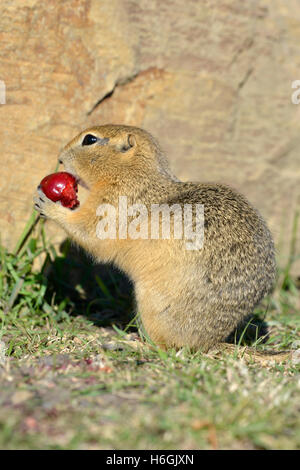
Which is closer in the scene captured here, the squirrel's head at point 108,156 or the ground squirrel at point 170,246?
the ground squirrel at point 170,246

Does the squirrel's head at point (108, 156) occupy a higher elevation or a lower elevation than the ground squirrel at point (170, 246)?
higher

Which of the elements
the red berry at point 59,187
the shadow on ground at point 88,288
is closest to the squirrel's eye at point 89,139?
the red berry at point 59,187

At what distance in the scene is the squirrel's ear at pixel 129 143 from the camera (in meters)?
4.86

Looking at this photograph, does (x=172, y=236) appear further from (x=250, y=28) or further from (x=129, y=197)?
(x=250, y=28)

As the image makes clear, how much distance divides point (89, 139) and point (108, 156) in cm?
23

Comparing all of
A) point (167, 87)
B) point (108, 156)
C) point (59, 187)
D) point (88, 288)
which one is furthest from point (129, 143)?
point (88, 288)

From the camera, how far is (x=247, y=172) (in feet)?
21.1

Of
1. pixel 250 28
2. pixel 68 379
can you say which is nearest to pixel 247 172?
pixel 250 28

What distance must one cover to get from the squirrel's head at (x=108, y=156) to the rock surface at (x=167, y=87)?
0.57m

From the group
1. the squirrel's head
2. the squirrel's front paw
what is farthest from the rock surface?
the squirrel's front paw

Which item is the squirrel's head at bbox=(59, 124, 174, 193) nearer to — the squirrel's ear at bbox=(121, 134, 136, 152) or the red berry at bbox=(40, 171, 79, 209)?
the squirrel's ear at bbox=(121, 134, 136, 152)

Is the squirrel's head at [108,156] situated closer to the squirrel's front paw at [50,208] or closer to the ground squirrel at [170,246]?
the ground squirrel at [170,246]

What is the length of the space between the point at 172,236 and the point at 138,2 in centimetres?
261

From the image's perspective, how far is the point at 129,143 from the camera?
4.87 meters
